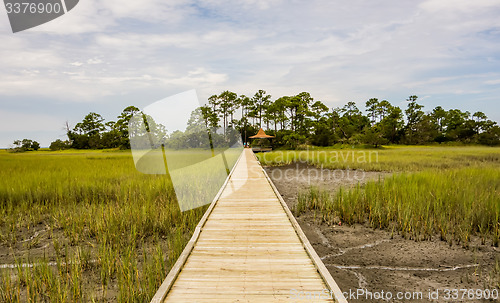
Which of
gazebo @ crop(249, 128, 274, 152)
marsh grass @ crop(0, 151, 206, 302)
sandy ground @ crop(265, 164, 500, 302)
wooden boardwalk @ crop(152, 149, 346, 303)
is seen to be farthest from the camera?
gazebo @ crop(249, 128, 274, 152)

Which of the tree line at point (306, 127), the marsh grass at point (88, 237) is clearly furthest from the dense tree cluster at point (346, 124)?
the marsh grass at point (88, 237)

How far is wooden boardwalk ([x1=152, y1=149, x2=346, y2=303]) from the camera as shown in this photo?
7.55ft

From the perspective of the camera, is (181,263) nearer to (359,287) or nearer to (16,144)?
(359,287)

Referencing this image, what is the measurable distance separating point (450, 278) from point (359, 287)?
1.35 meters

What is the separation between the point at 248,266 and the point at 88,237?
3.45m

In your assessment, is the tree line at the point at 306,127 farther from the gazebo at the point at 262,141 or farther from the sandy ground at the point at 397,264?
the sandy ground at the point at 397,264

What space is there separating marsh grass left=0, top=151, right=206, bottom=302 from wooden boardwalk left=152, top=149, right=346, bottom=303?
1.32 ft

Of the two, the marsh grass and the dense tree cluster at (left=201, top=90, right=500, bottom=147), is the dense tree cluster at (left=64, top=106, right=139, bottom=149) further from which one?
the marsh grass

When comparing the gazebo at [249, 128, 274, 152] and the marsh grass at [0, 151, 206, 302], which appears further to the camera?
the gazebo at [249, 128, 274, 152]

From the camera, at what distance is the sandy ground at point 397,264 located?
3.15 m

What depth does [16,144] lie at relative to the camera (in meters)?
31.0

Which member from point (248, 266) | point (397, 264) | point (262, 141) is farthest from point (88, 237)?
point (262, 141)

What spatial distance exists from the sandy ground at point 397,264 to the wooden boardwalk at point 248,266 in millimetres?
816

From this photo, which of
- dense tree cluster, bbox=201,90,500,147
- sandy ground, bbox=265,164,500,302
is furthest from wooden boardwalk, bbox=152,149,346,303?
dense tree cluster, bbox=201,90,500,147
